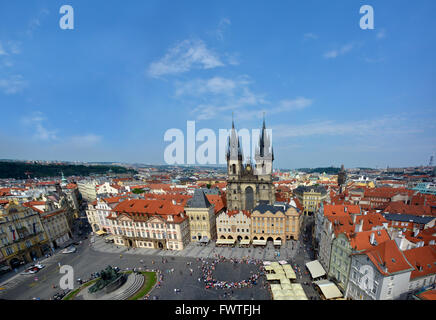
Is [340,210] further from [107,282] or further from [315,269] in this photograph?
[107,282]

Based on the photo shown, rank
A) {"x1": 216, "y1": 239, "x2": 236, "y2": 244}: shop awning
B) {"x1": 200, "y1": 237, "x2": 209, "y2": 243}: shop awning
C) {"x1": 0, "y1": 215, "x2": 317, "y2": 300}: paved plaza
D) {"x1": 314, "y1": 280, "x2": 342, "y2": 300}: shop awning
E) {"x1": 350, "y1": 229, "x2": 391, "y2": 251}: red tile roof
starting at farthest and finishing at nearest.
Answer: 1. {"x1": 200, "y1": 237, "x2": 209, "y2": 243}: shop awning
2. {"x1": 216, "y1": 239, "x2": 236, "y2": 244}: shop awning
3. {"x1": 0, "y1": 215, "x2": 317, "y2": 300}: paved plaza
4. {"x1": 314, "y1": 280, "x2": 342, "y2": 300}: shop awning
5. {"x1": 350, "y1": 229, "x2": 391, "y2": 251}: red tile roof

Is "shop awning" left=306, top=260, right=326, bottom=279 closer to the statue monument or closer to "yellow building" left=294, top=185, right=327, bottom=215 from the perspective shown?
the statue monument

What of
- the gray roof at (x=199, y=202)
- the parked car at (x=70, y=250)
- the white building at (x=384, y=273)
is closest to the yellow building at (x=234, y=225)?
the gray roof at (x=199, y=202)

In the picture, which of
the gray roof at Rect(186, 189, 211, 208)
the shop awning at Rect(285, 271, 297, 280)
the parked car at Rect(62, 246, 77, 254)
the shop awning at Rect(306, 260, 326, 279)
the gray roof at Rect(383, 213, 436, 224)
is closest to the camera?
the shop awning at Rect(285, 271, 297, 280)

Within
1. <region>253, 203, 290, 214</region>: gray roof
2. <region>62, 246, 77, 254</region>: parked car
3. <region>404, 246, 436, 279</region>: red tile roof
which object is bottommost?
<region>62, 246, 77, 254</region>: parked car

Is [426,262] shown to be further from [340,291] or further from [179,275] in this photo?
Result: [179,275]

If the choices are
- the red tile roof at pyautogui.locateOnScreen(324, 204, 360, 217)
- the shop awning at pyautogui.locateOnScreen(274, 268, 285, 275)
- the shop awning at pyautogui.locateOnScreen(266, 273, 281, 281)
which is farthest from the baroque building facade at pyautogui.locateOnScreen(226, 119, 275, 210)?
the shop awning at pyautogui.locateOnScreen(266, 273, 281, 281)

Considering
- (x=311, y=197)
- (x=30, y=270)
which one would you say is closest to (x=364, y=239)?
(x=311, y=197)
